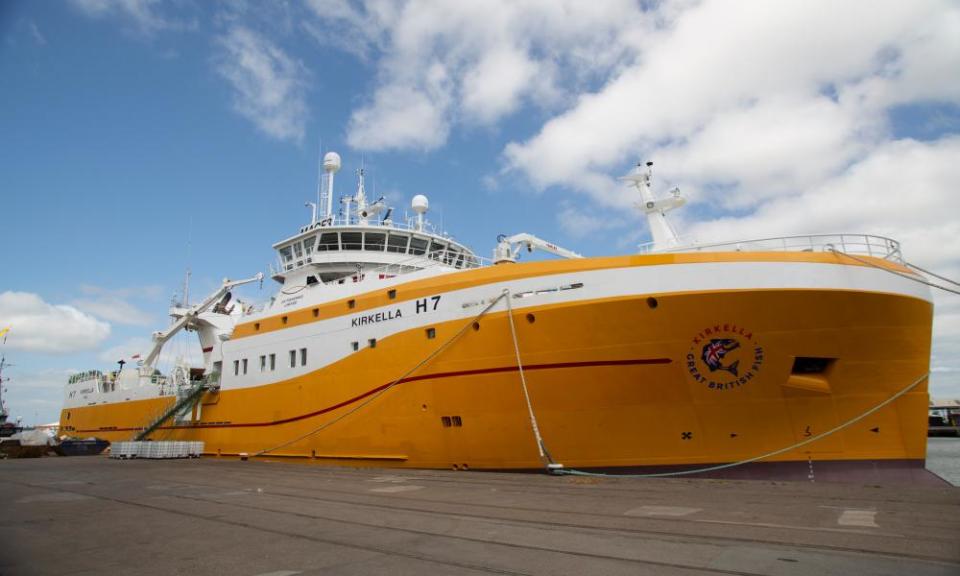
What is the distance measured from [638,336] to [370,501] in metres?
5.43

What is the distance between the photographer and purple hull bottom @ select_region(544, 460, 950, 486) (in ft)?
31.0

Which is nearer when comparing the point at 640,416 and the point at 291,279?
the point at 640,416

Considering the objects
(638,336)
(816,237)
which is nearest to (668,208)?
(816,237)

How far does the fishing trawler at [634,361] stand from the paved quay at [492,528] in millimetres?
804

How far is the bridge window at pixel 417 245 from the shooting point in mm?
18469

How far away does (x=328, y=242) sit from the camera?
18172 millimetres

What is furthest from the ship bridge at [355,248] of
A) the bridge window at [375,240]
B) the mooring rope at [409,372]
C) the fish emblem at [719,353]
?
the fish emblem at [719,353]

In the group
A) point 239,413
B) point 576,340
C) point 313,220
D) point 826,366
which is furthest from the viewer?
point 313,220

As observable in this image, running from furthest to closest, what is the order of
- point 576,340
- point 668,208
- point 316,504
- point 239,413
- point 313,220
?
point 313,220 → point 239,413 → point 668,208 → point 576,340 → point 316,504

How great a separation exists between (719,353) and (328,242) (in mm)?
12611

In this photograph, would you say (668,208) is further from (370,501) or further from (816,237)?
(370,501)

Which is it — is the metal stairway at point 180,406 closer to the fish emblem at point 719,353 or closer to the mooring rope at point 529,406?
the mooring rope at point 529,406

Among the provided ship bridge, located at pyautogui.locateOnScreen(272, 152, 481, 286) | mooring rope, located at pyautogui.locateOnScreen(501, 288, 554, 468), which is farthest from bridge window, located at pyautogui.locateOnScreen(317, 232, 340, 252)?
mooring rope, located at pyautogui.locateOnScreen(501, 288, 554, 468)

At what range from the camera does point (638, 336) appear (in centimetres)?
1024
